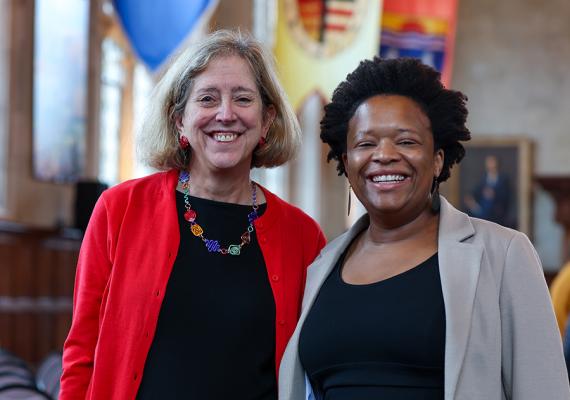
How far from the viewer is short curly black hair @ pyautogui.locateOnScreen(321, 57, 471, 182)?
10.3 ft

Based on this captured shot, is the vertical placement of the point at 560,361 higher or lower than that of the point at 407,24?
lower

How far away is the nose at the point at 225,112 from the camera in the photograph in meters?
3.40

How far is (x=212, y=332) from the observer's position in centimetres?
334

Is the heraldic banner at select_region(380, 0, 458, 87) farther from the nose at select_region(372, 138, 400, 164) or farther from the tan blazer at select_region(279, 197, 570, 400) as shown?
the tan blazer at select_region(279, 197, 570, 400)

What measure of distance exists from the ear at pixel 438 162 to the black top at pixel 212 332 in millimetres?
704

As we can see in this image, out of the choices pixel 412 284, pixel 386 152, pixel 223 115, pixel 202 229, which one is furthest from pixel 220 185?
pixel 412 284

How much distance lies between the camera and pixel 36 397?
4.23m

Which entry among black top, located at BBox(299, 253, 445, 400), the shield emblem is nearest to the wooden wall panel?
the shield emblem

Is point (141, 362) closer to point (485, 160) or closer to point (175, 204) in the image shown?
point (175, 204)

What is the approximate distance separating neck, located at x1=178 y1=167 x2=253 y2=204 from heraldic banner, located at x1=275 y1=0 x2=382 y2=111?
8657 millimetres

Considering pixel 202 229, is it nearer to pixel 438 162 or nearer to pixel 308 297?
pixel 308 297

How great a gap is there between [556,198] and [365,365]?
17344 millimetres

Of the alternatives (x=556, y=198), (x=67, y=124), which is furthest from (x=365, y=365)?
(x=556, y=198)

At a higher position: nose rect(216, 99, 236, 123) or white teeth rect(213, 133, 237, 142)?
nose rect(216, 99, 236, 123)
